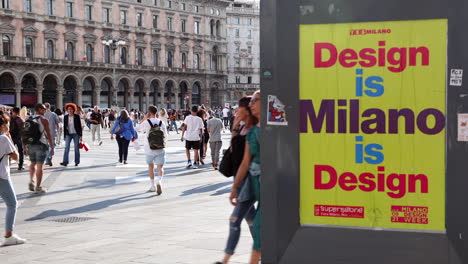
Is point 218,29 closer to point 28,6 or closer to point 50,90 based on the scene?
point 50,90

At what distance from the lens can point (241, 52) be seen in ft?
294

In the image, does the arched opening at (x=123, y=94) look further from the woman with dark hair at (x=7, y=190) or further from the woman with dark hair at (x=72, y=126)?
the woman with dark hair at (x=7, y=190)

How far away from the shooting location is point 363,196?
159 inches

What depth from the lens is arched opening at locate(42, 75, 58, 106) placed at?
6059cm

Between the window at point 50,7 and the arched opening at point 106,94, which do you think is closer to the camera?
the window at point 50,7

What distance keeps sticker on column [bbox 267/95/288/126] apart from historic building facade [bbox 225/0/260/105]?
8268 cm

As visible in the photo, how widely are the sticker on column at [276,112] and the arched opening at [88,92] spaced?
203 feet

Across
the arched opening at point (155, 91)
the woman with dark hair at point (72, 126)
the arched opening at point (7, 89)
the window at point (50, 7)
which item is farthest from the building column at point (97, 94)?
the woman with dark hair at point (72, 126)

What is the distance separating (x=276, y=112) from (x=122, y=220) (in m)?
4.65

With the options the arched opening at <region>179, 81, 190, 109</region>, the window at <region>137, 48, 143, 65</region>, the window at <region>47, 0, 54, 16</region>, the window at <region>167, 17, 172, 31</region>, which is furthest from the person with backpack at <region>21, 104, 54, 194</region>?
the arched opening at <region>179, 81, 190, 109</region>

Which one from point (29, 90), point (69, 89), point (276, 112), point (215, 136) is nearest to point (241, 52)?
point (69, 89)

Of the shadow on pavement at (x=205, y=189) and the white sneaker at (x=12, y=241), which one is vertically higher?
the white sneaker at (x=12, y=241)

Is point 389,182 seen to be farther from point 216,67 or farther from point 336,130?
point 216,67

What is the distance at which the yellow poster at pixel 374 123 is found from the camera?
386cm
